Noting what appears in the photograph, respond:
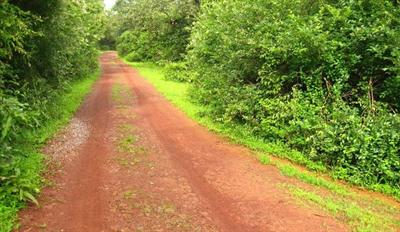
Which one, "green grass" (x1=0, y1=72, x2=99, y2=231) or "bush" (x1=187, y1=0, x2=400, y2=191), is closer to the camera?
"green grass" (x1=0, y1=72, x2=99, y2=231)

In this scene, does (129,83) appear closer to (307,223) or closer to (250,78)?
(250,78)

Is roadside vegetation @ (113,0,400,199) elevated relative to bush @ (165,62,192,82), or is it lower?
elevated

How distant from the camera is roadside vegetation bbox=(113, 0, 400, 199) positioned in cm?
782

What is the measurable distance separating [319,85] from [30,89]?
8247 millimetres

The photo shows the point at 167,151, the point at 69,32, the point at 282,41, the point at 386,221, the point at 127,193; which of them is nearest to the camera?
the point at 386,221

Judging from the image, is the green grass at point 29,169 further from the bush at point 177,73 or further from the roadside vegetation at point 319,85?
the bush at point 177,73

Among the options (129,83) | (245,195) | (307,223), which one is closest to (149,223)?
(245,195)

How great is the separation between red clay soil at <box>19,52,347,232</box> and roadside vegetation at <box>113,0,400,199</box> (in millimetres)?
1111

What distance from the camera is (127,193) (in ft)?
21.4

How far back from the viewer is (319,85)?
954cm

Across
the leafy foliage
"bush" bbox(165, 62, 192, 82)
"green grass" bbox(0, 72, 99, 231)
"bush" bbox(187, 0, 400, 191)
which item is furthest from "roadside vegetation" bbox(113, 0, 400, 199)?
the leafy foliage

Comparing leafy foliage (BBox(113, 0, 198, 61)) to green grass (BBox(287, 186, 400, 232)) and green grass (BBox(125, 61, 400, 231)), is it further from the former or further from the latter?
green grass (BBox(287, 186, 400, 232))

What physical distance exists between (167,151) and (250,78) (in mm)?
4023

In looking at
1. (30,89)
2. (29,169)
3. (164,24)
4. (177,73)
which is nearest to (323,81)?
(29,169)
